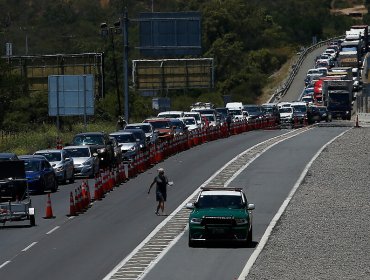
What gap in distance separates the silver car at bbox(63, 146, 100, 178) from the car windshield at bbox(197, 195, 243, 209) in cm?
2019

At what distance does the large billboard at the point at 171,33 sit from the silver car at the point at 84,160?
3869 centimetres

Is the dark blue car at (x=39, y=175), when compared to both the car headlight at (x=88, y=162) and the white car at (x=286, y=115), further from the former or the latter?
the white car at (x=286, y=115)

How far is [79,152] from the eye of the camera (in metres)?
52.5

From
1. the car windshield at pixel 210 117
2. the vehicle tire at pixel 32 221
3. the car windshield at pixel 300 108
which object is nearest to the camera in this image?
the vehicle tire at pixel 32 221

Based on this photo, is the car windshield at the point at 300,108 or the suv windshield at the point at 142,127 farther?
the car windshield at the point at 300,108

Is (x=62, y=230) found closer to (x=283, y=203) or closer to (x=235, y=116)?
(x=283, y=203)

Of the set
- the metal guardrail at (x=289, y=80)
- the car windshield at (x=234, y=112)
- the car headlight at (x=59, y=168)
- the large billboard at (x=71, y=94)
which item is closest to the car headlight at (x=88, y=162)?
the car headlight at (x=59, y=168)

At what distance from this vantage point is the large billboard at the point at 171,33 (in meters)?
90.9

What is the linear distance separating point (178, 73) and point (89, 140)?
182 feet

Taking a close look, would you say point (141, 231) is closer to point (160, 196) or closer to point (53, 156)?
point (160, 196)

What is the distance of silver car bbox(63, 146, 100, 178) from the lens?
2030 inches

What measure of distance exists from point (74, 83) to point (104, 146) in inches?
724

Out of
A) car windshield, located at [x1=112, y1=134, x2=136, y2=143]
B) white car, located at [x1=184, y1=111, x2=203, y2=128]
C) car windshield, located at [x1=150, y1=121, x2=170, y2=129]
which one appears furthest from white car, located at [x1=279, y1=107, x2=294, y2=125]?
car windshield, located at [x1=112, y1=134, x2=136, y2=143]

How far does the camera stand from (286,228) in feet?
114
